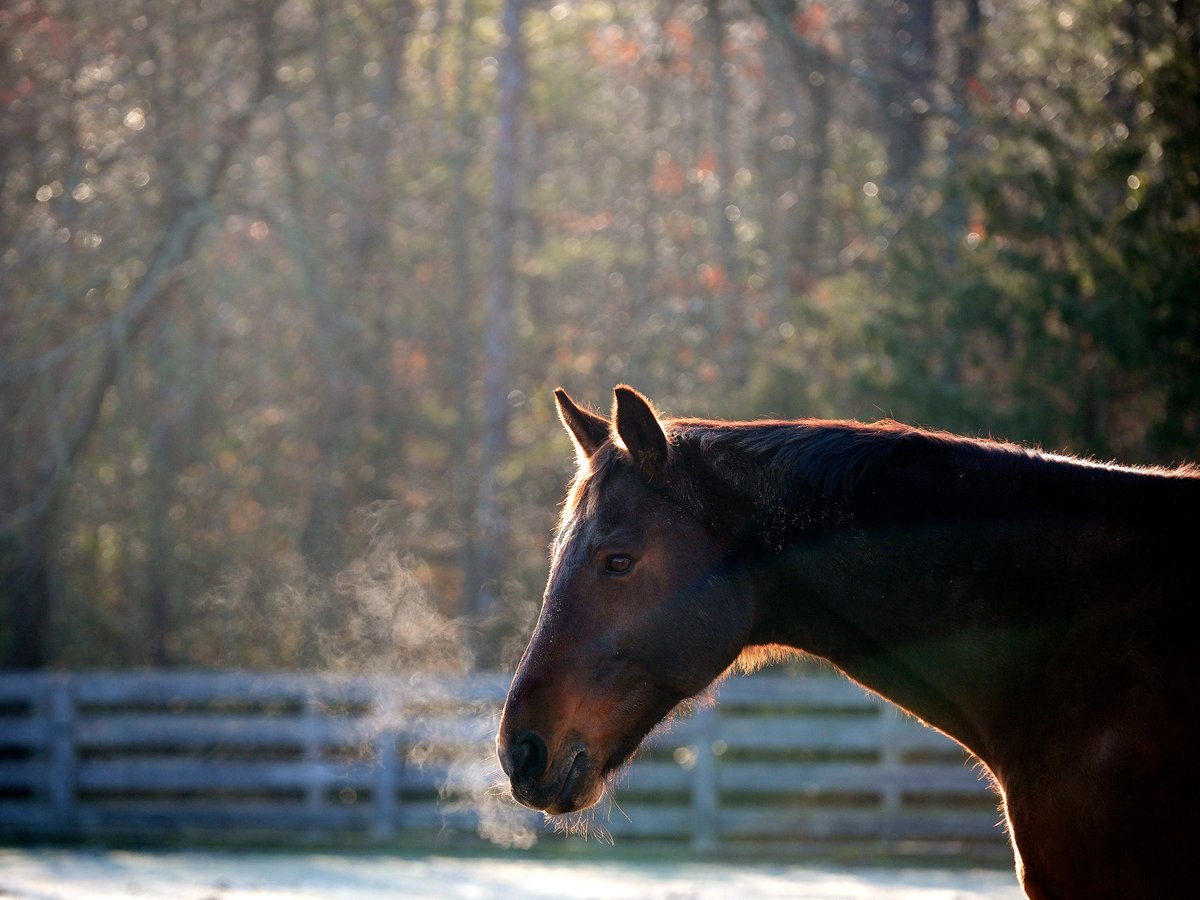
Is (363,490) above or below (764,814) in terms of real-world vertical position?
above

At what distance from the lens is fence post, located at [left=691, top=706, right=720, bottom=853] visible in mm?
9898

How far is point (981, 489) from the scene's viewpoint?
3.04 m

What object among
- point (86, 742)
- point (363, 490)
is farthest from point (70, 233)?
point (363, 490)

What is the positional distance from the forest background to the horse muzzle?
23.5ft

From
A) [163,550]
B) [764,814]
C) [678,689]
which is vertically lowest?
[764,814]

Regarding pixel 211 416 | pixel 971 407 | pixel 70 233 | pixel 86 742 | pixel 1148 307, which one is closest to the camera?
pixel 1148 307

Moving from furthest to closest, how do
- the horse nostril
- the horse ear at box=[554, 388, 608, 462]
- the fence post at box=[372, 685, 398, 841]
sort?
the fence post at box=[372, 685, 398, 841], the horse ear at box=[554, 388, 608, 462], the horse nostril

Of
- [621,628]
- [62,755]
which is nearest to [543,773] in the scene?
[621,628]

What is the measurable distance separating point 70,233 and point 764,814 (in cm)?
824

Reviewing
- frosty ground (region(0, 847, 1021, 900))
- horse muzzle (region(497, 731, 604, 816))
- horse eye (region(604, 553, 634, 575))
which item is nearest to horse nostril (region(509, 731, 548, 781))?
horse muzzle (region(497, 731, 604, 816))

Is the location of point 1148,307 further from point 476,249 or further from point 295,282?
point 476,249

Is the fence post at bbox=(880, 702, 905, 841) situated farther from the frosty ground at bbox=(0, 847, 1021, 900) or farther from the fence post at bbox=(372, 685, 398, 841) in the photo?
the fence post at bbox=(372, 685, 398, 841)

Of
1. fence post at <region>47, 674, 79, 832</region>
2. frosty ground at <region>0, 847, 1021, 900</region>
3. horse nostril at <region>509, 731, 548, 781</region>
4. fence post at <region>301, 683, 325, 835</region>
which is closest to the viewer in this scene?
horse nostril at <region>509, 731, 548, 781</region>

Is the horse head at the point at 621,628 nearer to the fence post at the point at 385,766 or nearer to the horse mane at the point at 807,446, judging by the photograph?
the horse mane at the point at 807,446
